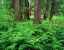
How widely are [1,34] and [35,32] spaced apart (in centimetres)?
173

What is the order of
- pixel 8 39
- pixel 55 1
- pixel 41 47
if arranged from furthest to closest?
pixel 55 1
pixel 8 39
pixel 41 47

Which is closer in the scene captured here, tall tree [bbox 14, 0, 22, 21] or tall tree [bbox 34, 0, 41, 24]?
tall tree [bbox 34, 0, 41, 24]

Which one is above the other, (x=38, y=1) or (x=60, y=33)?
(x=38, y=1)

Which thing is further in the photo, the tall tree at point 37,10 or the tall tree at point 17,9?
the tall tree at point 17,9

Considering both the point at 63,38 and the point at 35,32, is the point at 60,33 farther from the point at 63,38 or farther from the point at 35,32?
the point at 35,32

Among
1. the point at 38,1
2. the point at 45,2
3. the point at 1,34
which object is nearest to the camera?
the point at 1,34

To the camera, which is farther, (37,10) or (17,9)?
(17,9)

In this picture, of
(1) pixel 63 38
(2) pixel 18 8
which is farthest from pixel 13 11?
(1) pixel 63 38

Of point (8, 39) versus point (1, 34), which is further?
point (1, 34)

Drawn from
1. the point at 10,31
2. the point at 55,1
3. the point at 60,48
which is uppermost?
the point at 55,1

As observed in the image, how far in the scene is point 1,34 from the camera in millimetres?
7750

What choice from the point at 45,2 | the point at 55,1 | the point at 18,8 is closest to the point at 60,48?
the point at 18,8

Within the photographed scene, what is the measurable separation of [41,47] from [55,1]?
13.0 meters

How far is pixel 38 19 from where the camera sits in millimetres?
11039
